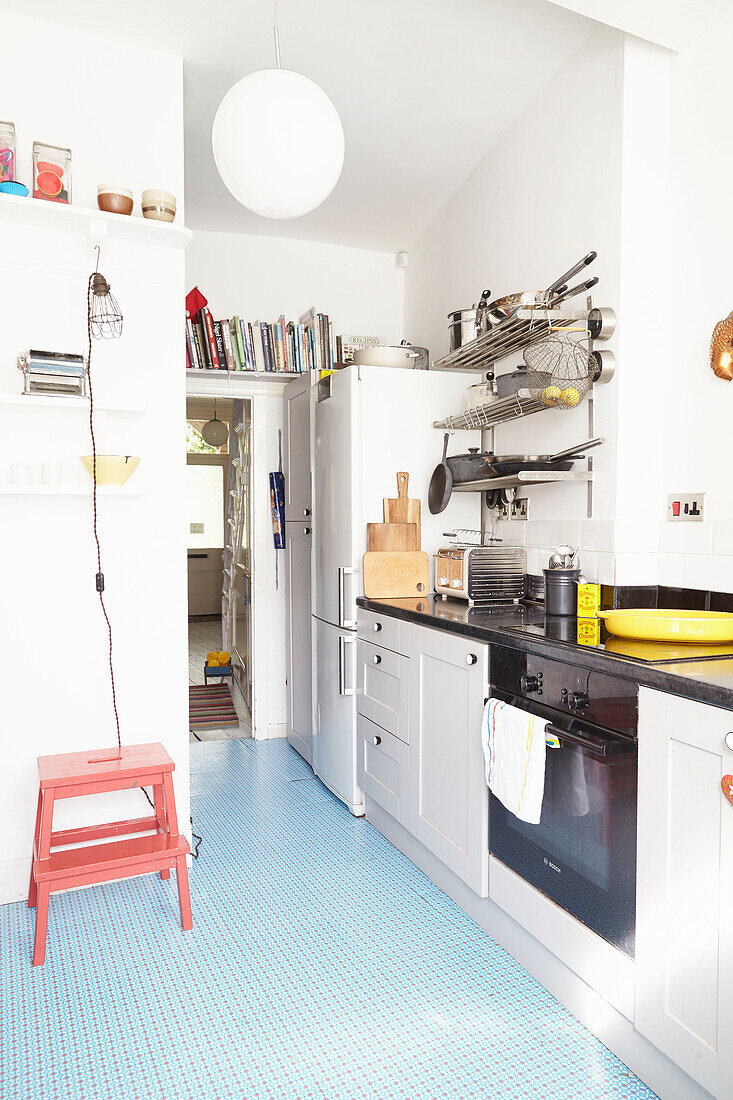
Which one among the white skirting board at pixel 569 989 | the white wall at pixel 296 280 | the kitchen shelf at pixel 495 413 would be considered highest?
the white wall at pixel 296 280

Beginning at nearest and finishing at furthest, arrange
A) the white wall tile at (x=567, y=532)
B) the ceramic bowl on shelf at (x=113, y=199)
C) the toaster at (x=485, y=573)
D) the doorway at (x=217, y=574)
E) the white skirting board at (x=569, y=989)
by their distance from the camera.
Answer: the white skirting board at (x=569, y=989)
the ceramic bowl on shelf at (x=113, y=199)
the white wall tile at (x=567, y=532)
the toaster at (x=485, y=573)
the doorway at (x=217, y=574)

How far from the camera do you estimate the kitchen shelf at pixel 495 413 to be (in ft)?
9.04

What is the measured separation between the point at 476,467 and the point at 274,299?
1896 mm

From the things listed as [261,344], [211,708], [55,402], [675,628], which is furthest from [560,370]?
[211,708]

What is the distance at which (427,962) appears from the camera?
2166 mm

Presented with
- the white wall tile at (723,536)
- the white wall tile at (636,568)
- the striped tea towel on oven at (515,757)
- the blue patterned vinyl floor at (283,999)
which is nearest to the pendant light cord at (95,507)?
the blue patterned vinyl floor at (283,999)

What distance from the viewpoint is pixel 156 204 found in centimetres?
252

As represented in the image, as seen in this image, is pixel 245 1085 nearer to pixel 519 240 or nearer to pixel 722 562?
pixel 722 562

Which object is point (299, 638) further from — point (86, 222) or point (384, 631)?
point (86, 222)

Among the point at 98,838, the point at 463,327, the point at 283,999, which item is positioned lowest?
the point at 283,999

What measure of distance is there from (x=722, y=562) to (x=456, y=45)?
2.04m

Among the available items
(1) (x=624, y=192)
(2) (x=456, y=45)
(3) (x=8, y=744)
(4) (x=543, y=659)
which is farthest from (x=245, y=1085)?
(2) (x=456, y=45)

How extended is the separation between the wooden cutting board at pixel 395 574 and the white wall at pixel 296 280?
185 centimetres

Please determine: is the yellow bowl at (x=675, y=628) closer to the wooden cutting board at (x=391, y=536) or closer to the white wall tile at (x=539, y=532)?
the white wall tile at (x=539, y=532)
